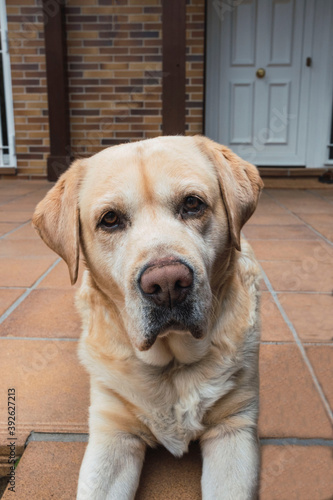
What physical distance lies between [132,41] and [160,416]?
234 inches

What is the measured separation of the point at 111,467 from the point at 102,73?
6089 millimetres

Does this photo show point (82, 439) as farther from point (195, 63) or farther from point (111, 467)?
point (195, 63)

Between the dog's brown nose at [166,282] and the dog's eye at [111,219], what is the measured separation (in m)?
0.32

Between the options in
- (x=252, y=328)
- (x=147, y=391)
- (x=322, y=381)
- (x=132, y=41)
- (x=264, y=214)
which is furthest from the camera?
(x=132, y=41)

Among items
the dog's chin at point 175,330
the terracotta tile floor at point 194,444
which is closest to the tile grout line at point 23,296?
the terracotta tile floor at point 194,444

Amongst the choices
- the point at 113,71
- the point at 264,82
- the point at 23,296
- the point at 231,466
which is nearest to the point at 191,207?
the point at 231,466

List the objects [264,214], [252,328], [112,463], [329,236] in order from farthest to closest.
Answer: [264,214]
[329,236]
[252,328]
[112,463]

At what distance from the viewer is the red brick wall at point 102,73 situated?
6375 mm

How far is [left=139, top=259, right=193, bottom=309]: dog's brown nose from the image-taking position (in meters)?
1.30

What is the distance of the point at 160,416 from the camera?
1546mm

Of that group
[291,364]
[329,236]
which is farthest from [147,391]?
[329,236]

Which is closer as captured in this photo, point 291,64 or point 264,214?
point 264,214

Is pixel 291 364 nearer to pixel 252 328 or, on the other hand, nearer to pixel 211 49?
pixel 252 328

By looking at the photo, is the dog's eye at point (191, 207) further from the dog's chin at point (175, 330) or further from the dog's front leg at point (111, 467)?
the dog's front leg at point (111, 467)
